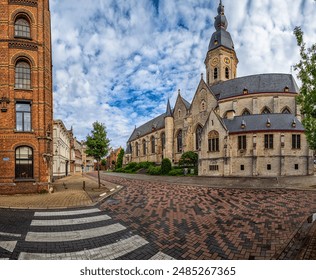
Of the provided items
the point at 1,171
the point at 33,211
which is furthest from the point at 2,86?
the point at 33,211

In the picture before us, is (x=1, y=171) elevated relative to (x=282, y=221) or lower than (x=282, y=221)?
elevated

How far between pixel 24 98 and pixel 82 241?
1206 centimetres

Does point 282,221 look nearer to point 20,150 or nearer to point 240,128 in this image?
point 20,150

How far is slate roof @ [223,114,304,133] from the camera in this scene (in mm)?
23886

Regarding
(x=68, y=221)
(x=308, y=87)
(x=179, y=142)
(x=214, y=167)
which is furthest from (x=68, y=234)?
(x=179, y=142)

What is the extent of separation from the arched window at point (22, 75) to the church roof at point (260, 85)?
29807 mm

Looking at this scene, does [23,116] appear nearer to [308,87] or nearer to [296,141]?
[308,87]

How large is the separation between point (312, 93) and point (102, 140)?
13418 mm

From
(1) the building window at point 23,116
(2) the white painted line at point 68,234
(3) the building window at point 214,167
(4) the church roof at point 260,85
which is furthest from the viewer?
(4) the church roof at point 260,85

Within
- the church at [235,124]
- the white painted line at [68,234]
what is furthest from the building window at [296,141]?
the white painted line at [68,234]

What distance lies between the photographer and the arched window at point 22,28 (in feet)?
41.8

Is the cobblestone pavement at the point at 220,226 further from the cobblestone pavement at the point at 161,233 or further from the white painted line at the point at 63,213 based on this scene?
the white painted line at the point at 63,213

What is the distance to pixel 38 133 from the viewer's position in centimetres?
1252

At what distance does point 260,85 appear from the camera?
31.9 meters
